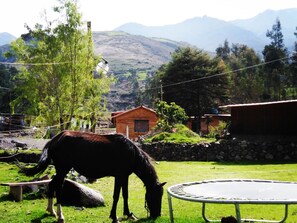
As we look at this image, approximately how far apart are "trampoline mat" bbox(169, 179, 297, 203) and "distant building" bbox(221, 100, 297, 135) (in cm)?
2006

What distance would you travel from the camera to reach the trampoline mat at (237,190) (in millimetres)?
6711

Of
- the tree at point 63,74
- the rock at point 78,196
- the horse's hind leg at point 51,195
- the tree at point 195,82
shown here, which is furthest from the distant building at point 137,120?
the horse's hind leg at point 51,195

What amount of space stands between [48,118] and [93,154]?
45.1ft

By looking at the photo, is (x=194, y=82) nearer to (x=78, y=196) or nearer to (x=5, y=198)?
(x=5, y=198)

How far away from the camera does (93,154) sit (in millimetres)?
9352

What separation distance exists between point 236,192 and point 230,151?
67.2 ft

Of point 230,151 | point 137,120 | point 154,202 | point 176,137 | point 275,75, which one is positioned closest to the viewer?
point 154,202

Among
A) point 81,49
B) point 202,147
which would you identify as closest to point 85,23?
point 81,49

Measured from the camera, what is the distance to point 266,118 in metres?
28.4

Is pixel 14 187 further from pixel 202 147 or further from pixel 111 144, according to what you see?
pixel 202 147

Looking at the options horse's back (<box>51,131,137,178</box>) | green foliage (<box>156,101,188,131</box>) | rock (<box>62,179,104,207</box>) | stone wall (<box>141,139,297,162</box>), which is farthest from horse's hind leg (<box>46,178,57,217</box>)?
green foliage (<box>156,101,188,131</box>)

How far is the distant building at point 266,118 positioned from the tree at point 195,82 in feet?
78.5

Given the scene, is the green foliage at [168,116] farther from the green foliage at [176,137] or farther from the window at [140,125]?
the window at [140,125]

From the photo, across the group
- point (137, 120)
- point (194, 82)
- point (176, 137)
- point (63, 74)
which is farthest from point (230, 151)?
point (194, 82)
